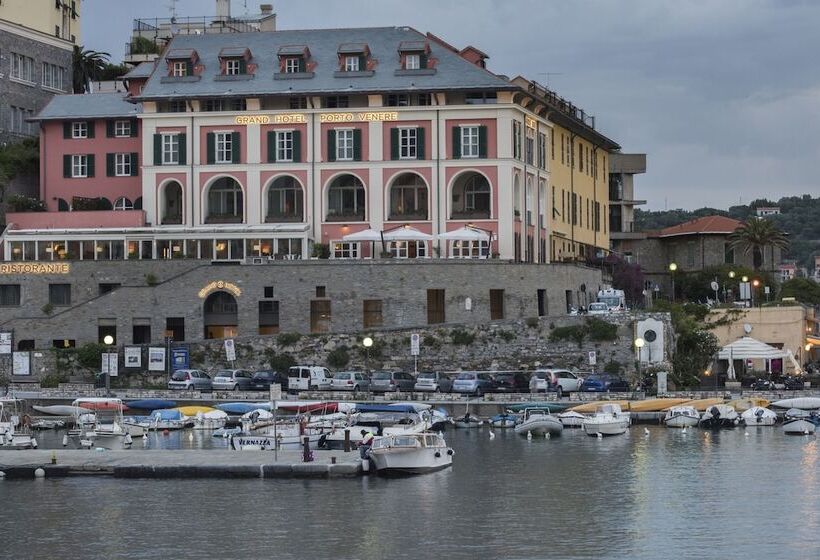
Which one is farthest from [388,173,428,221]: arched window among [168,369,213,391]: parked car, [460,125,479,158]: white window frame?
[168,369,213,391]: parked car

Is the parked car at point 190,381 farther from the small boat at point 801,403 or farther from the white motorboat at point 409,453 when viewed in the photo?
the small boat at point 801,403

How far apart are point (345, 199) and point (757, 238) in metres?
46.9

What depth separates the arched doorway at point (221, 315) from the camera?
382 ft

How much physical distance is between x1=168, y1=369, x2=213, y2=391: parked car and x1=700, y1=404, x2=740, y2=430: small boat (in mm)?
27448

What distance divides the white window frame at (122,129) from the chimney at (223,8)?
98.4ft

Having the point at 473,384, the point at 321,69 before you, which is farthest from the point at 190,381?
the point at 321,69

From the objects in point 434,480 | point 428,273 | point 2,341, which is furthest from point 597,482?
point 2,341

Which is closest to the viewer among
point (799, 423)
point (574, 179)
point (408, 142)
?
point (799, 423)

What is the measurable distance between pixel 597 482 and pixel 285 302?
39.9m

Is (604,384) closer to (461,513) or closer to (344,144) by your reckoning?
(344,144)

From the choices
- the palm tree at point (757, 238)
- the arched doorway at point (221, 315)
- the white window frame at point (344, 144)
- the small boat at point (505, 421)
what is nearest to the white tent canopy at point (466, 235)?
the white window frame at point (344, 144)

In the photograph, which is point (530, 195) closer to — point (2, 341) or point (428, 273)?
point (428, 273)

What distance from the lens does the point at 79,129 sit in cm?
13338

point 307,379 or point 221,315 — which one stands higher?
point 221,315
